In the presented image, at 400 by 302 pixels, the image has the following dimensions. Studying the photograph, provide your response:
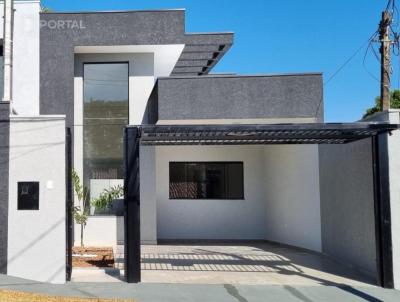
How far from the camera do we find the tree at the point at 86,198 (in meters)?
14.1

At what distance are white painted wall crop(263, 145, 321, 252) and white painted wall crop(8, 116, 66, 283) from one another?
7516mm

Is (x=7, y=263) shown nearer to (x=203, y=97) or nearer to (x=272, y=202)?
(x=203, y=97)

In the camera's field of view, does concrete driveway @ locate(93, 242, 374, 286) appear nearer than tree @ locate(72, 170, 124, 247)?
Yes

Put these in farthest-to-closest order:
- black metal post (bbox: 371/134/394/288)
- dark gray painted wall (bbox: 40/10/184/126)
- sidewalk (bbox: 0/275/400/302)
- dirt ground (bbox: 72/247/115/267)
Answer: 1. dark gray painted wall (bbox: 40/10/184/126)
2. dirt ground (bbox: 72/247/115/267)
3. black metal post (bbox: 371/134/394/288)
4. sidewalk (bbox: 0/275/400/302)

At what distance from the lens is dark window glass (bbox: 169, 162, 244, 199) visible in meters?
17.6

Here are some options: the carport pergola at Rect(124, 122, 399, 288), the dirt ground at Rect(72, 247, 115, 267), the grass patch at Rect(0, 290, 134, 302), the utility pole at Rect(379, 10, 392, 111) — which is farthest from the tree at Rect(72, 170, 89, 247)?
the utility pole at Rect(379, 10, 392, 111)

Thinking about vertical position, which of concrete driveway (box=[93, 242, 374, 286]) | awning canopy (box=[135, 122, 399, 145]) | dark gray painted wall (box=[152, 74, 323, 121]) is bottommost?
concrete driveway (box=[93, 242, 374, 286])

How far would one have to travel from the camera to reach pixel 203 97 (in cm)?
1302

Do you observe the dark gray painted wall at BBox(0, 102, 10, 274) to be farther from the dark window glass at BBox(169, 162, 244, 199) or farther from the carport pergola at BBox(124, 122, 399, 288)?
the dark window glass at BBox(169, 162, 244, 199)

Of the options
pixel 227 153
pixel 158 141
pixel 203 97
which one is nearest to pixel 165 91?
pixel 203 97

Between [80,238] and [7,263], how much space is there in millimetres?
5343

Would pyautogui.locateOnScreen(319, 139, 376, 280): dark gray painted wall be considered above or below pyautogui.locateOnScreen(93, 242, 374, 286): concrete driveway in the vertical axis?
above

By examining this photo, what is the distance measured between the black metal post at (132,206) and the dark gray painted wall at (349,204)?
4958 millimetres

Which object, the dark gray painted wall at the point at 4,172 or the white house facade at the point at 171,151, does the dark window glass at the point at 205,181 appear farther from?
the dark gray painted wall at the point at 4,172
